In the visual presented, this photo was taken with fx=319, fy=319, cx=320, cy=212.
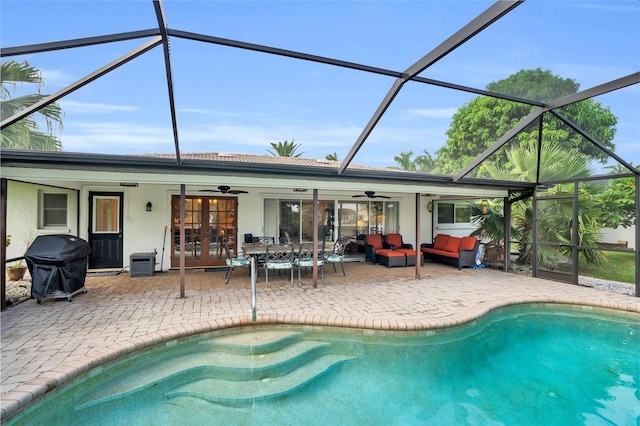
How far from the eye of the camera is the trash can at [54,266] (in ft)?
17.9

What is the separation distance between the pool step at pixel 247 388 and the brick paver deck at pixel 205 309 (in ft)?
3.06

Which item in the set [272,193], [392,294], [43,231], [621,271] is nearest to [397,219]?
[272,193]

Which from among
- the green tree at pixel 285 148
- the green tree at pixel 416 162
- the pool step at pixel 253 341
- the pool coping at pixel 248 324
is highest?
the green tree at pixel 285 148

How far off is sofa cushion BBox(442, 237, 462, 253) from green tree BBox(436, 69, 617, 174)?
440 cm

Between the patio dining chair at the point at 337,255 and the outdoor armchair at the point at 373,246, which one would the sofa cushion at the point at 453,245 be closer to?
the outdoor armchair at the point at 373,246

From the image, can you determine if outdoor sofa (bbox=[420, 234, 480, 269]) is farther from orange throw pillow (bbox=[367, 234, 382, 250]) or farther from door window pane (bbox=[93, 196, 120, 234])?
door window pane (bbox=[93, 196, 120, 234])

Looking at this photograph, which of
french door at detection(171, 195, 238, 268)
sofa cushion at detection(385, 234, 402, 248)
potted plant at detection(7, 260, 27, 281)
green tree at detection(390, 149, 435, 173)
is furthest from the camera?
green tree at detection(390, 149, 435, 173)

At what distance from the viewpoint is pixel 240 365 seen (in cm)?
383

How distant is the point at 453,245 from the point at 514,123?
39.4 ft

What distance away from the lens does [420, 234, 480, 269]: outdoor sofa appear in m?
9.48

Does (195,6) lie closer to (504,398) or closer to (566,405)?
(504,398)

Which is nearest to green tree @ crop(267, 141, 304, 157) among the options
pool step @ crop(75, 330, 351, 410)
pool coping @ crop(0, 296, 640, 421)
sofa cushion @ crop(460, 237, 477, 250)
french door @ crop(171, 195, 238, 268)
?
french door @ crop(171, 195, 238, 268)

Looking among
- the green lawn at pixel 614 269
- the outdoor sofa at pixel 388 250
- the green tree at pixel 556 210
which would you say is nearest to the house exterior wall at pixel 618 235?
the green lawn at pixel 614 269

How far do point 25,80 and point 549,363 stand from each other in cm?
1165
